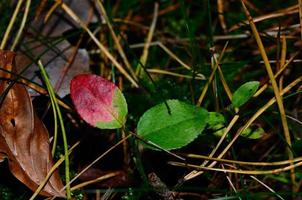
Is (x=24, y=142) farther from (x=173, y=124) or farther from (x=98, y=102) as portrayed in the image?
(x=173, y=124)

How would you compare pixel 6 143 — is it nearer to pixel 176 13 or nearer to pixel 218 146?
pixel 218 146

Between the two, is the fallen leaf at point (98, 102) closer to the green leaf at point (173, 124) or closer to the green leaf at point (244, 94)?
the green leaf at point (173, 124)

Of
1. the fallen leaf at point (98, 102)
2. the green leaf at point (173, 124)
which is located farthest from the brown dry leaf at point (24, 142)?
the green leaf at point (173, 124)

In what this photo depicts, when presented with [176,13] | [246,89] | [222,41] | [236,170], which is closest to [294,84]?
[246,89]

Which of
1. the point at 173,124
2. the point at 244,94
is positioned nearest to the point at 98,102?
the point at 173,124

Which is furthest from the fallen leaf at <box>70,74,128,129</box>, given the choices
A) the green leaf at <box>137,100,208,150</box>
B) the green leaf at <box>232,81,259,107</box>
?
the green leaf at <box>232,81,259,107</box>
